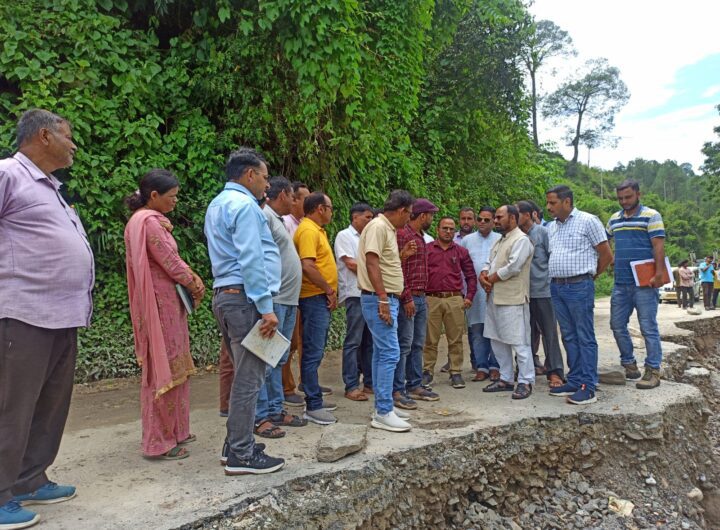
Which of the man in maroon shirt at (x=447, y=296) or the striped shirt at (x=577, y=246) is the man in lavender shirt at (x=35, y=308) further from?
the striped shirt at (x=577, y=246)

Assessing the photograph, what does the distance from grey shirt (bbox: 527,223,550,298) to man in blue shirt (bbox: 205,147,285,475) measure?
10.2 ft

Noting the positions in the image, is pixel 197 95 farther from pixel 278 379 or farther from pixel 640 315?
pixel 640 315

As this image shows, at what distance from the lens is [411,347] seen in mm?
4766

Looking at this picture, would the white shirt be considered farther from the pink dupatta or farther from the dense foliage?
the pink dupatta

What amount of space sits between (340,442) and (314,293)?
138cm

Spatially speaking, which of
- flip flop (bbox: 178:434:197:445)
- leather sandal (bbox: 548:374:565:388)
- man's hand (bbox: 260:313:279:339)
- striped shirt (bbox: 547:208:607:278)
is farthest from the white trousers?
flip flop (bbox: 178:434:197:445)

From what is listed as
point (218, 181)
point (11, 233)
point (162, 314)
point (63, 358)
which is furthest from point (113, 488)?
point (218, 181)

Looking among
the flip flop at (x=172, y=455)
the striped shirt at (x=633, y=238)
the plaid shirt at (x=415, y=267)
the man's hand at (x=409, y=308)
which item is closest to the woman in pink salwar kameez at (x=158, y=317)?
the flip flop at (x=172, y=455)

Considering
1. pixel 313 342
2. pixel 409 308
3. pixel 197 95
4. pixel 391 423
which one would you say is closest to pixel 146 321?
pixel 313 342

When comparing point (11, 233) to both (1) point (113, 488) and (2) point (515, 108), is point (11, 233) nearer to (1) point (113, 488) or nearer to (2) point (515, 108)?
(1) point (113, 488)

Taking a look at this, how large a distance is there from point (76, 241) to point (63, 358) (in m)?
0.63

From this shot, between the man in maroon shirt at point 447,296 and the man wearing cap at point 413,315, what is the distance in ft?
1.65

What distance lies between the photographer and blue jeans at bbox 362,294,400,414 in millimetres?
3896

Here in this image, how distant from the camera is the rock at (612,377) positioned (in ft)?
17.1
